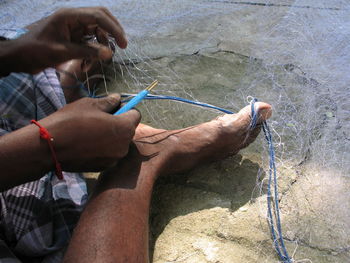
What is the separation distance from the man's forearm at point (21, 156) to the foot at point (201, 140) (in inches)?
17.2

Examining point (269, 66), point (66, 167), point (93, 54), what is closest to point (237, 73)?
point (269, 66)

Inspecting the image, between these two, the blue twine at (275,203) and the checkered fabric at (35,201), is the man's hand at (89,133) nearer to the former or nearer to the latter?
the checkered fabric at (35,201)

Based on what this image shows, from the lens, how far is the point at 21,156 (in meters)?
0.96

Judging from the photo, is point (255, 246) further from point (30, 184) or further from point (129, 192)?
point (30, 184)

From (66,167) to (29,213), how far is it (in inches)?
8.4

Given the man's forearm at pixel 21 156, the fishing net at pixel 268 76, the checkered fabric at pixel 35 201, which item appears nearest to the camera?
the man's forearm at pixel 21 156

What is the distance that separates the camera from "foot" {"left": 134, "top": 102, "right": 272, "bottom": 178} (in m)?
1.38

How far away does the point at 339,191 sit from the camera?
1333 mm

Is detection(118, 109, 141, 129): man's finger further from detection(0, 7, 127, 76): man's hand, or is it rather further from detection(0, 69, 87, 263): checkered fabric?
detection(0, 69, 87, 263): checkered fabric

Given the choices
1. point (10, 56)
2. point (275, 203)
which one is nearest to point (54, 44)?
point (10, 56)

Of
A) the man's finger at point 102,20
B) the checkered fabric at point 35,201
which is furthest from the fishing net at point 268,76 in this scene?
the man's finger at point 102,20

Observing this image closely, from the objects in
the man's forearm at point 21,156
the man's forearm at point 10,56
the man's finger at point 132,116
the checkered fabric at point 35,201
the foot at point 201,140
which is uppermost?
the man's forearm at point 10,56

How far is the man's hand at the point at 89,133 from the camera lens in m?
1.01

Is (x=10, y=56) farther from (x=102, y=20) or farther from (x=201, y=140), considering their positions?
(x=201, y=140)
